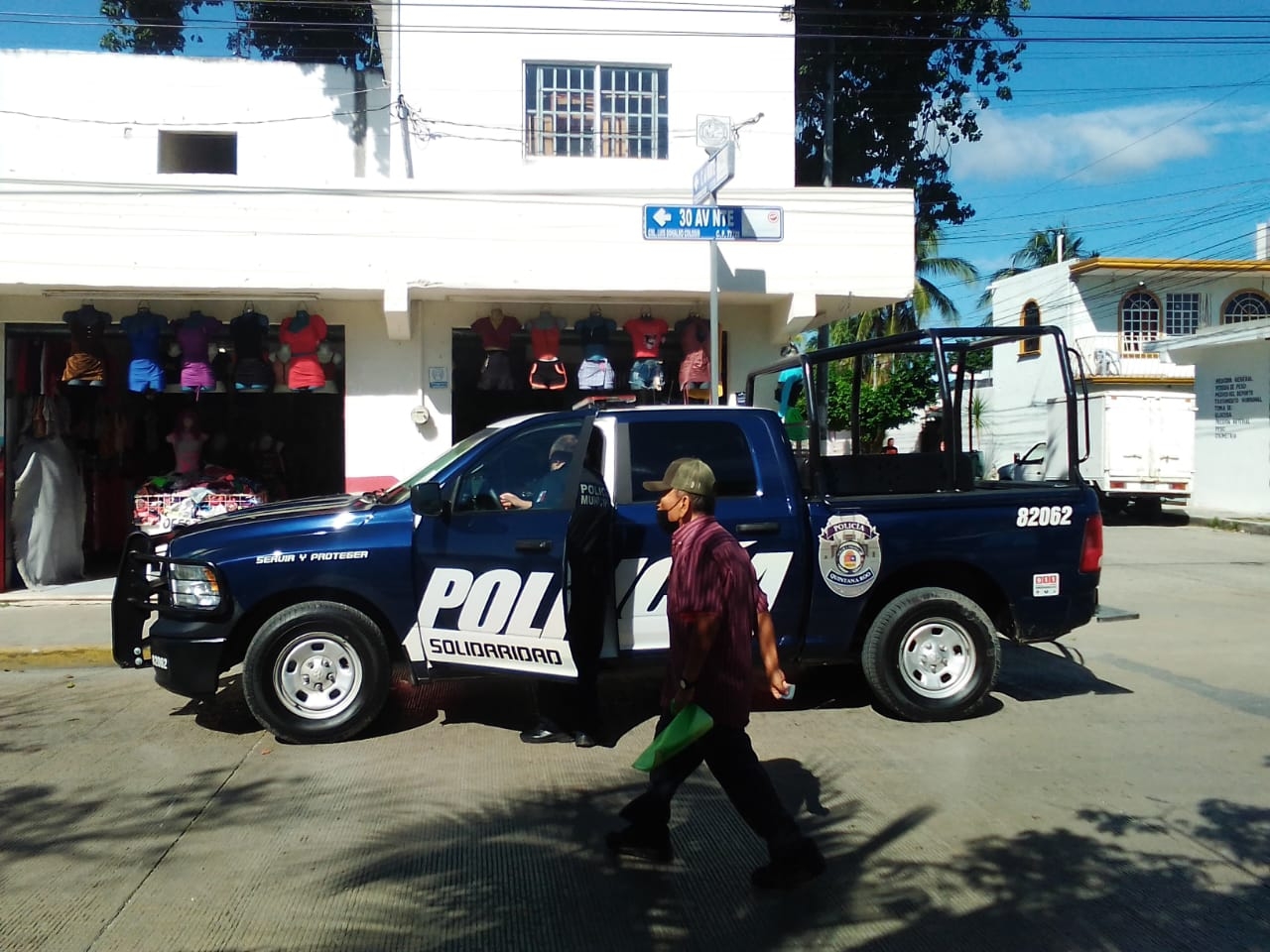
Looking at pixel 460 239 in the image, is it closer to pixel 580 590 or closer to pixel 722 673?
pixel 580 590

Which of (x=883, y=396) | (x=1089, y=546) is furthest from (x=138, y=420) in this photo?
(x=1089, y=546)

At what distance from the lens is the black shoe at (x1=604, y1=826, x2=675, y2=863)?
175 inches

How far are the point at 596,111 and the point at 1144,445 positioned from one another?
52.8ft

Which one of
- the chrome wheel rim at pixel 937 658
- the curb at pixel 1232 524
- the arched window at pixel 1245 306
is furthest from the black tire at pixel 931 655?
the arched window at pixel 1245 306

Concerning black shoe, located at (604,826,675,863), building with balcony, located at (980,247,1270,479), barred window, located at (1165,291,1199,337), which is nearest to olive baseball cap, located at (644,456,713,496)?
black shoe, located at (604,826,675,863)

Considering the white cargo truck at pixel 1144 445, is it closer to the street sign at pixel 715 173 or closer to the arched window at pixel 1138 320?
the arched window at pixel 1138 320

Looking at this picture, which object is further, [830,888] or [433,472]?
[433,472]

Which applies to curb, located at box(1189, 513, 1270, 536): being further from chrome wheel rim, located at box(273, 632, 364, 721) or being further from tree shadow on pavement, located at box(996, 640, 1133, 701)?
chrome wheel rim, located at box(273, 632, 364, 721)

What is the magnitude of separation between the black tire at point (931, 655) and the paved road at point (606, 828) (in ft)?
0.61

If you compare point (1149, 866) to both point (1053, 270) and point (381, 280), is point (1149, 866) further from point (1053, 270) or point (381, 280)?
point (1053, 270)

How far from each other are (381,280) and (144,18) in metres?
15.2

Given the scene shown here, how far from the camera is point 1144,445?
23688mm

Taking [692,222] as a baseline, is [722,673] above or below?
below

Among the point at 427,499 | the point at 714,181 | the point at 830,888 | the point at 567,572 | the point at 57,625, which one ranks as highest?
the point at 714,181
